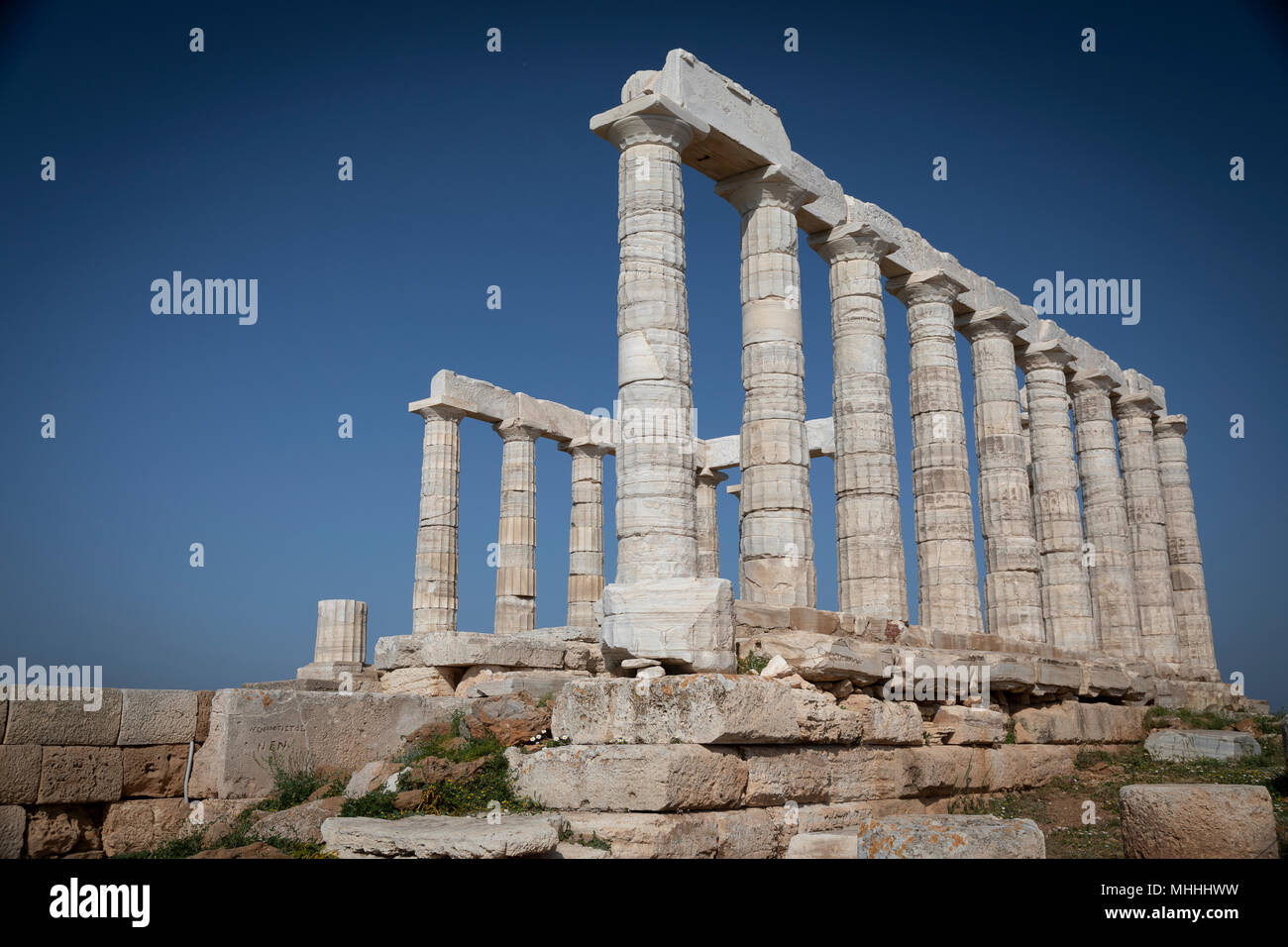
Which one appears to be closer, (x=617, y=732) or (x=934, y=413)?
(x=617, y=732)

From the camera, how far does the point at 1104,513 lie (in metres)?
27.6

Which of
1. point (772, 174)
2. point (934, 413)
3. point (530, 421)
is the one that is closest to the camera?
point (772, 174)

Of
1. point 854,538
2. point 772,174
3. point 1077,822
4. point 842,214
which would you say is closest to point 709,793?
point 1077,822

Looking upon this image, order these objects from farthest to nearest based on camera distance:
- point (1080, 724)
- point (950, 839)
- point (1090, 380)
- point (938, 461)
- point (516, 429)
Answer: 1. point (516, 429)
2. point (1090, 380)
3. point (938, 461)
4. point (1080, 724)
5. point (950, 839)

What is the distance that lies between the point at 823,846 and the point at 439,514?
19.7 m

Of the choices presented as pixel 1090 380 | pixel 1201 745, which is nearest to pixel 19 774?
pixel 1201 745

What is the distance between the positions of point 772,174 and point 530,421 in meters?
13.4

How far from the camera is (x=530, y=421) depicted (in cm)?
2938

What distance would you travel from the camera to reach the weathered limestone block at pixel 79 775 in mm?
9609

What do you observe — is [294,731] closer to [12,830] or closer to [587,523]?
[12,830]

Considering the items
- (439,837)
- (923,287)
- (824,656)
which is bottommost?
(439,837)

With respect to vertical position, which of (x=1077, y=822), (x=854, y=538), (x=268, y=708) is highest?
(x=854, y=538)
